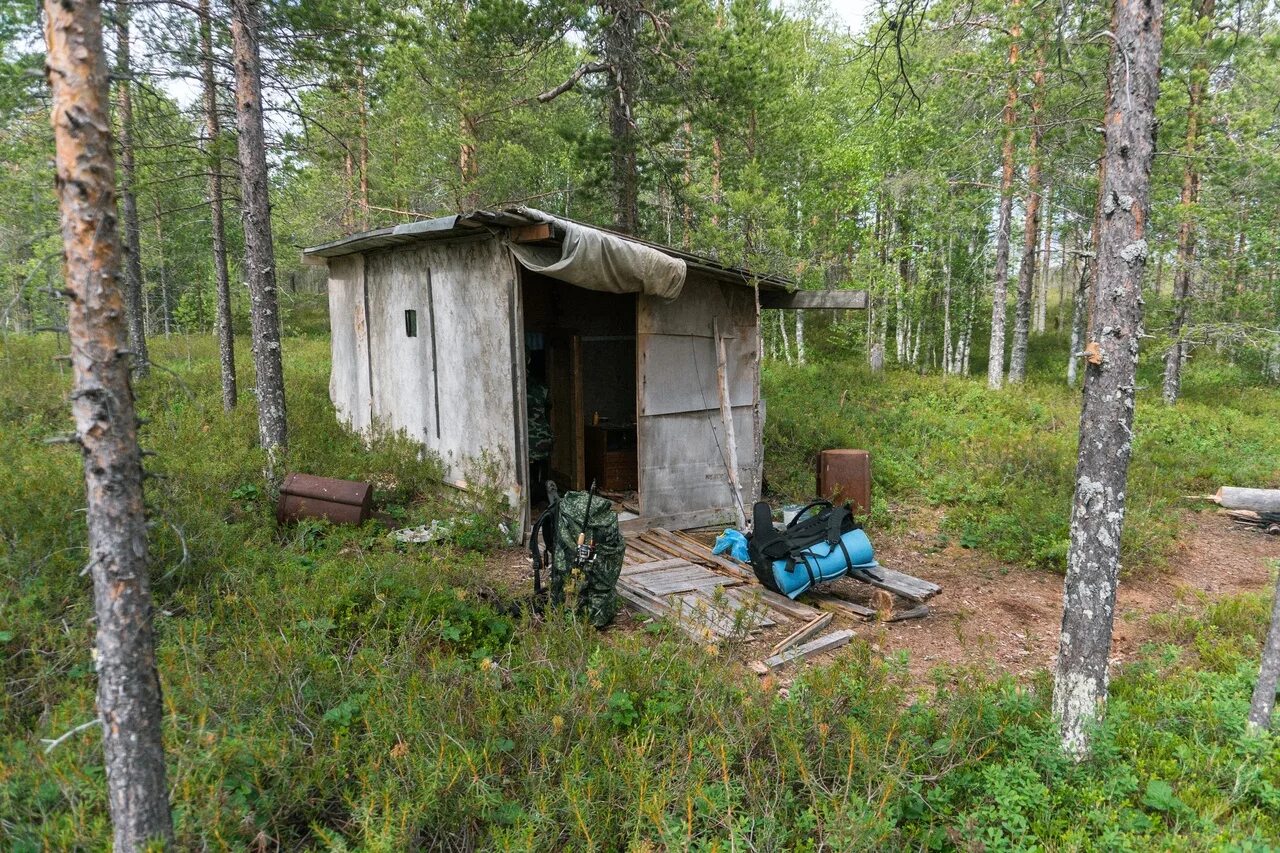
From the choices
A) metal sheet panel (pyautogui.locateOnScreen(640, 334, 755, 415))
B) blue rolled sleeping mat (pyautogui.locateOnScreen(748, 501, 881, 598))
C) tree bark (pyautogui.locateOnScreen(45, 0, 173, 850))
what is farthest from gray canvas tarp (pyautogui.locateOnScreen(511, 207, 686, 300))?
tree bark (pyautogui.locateOnScreen(45, 0, 173, 850))

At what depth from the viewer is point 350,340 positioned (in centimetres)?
1048

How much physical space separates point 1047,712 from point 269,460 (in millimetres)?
7242

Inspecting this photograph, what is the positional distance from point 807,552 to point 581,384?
4.68 m

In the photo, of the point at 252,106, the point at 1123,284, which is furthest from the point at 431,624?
the point at 252,106

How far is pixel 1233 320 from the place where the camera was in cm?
1570

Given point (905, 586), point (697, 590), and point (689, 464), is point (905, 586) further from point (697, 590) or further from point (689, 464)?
point (689, 464)

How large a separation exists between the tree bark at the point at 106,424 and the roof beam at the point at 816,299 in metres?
8.09

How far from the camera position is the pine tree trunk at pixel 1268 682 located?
12.4 ft

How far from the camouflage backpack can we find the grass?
1.00ft

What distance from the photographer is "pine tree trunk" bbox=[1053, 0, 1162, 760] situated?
340cm

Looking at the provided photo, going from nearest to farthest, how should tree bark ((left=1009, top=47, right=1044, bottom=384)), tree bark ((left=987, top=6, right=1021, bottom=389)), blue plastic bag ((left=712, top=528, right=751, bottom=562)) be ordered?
blue plastic bag ((left=712, top=528, right=751, bottom=562)) < tree bark ((left=987, top=6, right=1021, bottom=389)) < tree bark ((left=1009, top=47, right=1044, bottom=384))

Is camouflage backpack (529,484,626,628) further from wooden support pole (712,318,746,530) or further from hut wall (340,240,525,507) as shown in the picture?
wooden support pole (712,318,746,530)

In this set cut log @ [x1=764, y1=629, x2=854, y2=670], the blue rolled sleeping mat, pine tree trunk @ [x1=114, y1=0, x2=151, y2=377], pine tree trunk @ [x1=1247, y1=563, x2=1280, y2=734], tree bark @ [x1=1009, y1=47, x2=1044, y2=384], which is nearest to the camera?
pine tree trunk @ [x1=1247, y1=563, x2=1280, y2=734]

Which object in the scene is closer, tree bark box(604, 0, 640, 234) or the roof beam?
the roof beam
